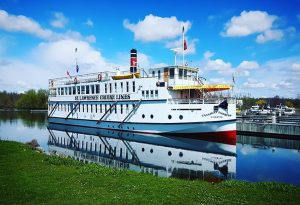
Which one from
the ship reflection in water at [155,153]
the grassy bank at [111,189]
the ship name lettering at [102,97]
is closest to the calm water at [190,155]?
the ship reflection in water at [155,153]

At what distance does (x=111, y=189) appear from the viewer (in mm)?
12672

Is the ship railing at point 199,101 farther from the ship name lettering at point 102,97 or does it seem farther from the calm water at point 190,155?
the ship name lettering at point 102,97

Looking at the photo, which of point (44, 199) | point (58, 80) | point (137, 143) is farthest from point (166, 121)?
point (58, 80)

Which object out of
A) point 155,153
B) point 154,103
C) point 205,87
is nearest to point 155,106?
point 154,103

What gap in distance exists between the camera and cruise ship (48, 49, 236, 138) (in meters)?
33.8

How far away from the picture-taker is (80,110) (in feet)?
168

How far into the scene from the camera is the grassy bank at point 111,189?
1105 cm

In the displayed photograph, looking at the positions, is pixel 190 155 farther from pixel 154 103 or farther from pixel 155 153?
pixel 154 103

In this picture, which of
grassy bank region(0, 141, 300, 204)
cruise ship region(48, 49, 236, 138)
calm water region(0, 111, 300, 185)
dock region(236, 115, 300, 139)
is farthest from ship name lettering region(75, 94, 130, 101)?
grassy bank region(0, 141, 300, 204)

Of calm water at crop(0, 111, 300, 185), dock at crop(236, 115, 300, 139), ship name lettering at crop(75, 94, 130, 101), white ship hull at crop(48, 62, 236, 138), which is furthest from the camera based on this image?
ship name lettering at crop(75, 94, 130, 101)

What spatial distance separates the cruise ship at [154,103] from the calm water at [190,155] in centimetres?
174

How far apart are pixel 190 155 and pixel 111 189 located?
1465 centimetres

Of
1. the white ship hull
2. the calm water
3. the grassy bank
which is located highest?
the white ship hull

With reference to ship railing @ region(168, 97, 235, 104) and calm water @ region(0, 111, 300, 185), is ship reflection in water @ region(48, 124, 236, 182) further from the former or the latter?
ship railing @ region(168, 97, 235, 104)
